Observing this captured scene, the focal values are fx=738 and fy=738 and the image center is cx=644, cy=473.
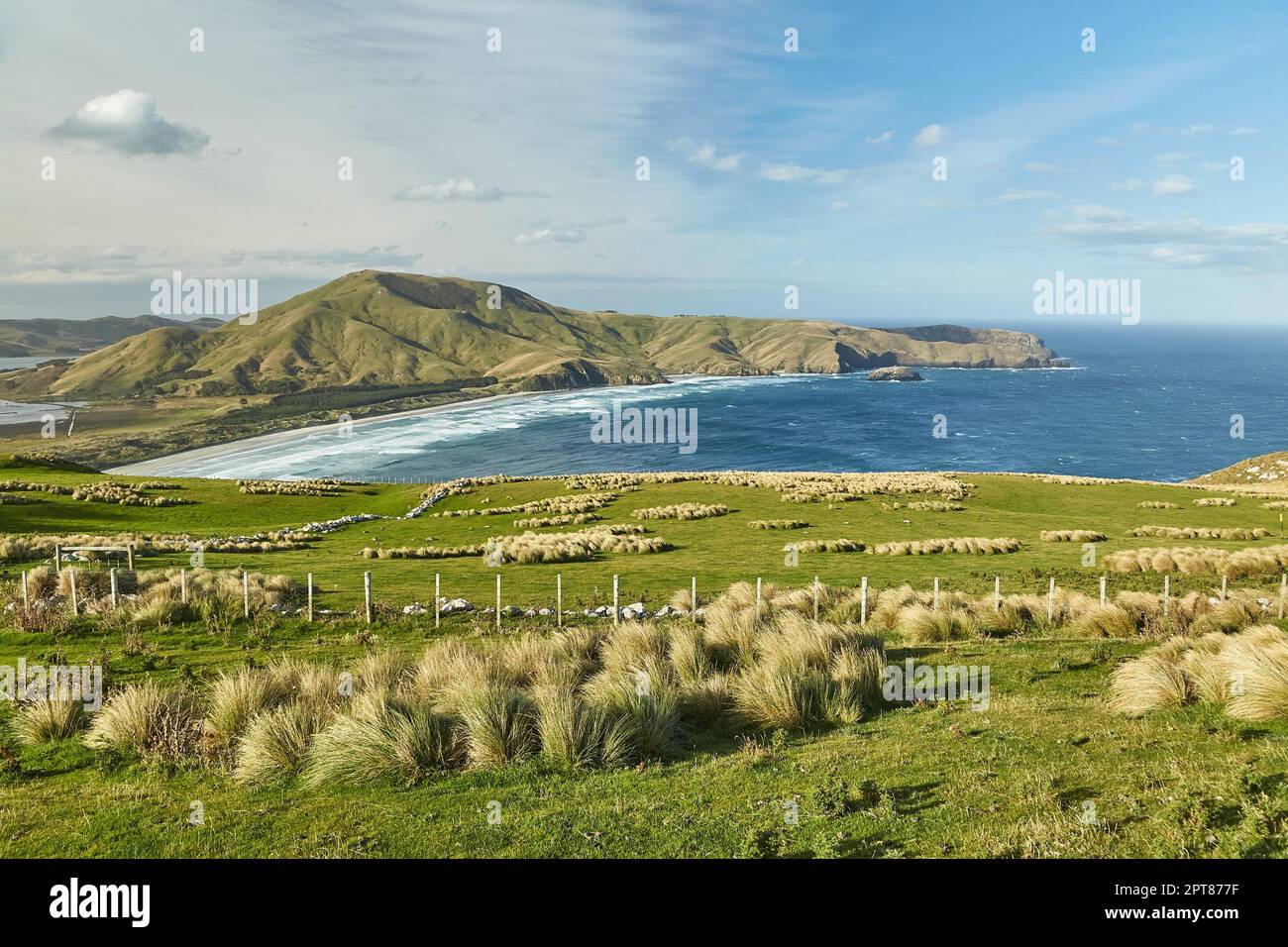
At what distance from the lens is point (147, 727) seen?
38.7ft

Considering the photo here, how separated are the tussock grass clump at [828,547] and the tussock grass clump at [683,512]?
1229 centimetres

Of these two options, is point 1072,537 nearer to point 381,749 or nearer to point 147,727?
point 381,749

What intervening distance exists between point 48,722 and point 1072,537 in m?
42.4

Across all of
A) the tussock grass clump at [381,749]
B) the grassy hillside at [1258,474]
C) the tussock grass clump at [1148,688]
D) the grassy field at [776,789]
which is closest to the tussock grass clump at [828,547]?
the grassy field at [776,789]

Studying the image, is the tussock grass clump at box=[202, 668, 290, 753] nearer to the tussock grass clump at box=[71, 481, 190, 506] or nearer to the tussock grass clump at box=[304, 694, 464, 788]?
the tussock grass clump at box=[304, 694, 464, 788]

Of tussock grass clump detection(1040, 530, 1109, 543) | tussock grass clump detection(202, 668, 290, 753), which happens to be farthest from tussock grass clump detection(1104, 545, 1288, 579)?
tussock grass clump detection(202, 668, 290, 753)

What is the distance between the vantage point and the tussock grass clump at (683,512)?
49875 mm

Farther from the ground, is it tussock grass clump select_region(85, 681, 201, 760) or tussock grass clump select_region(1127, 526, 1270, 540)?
tussock grass clump select_region(85, 681, 201, 760)

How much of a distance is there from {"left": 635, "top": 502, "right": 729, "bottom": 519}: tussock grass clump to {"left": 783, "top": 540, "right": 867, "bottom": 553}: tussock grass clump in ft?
40.3

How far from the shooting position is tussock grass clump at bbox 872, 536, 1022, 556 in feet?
119

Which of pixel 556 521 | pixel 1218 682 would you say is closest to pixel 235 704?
pixel 1218 682

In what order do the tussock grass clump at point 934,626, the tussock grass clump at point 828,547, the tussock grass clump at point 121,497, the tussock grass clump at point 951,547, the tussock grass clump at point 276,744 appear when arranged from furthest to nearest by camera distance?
the tussock grass clump at point 121,497 → the tussock grass clump at point 828,547 → the tussock grass clump at point 951,547 → the tussock grass clump at point 934,626 → the tussock grass clump at point 276,744

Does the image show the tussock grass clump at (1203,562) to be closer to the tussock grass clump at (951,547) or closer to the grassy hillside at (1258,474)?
the tussock grass clump at (951,547)
